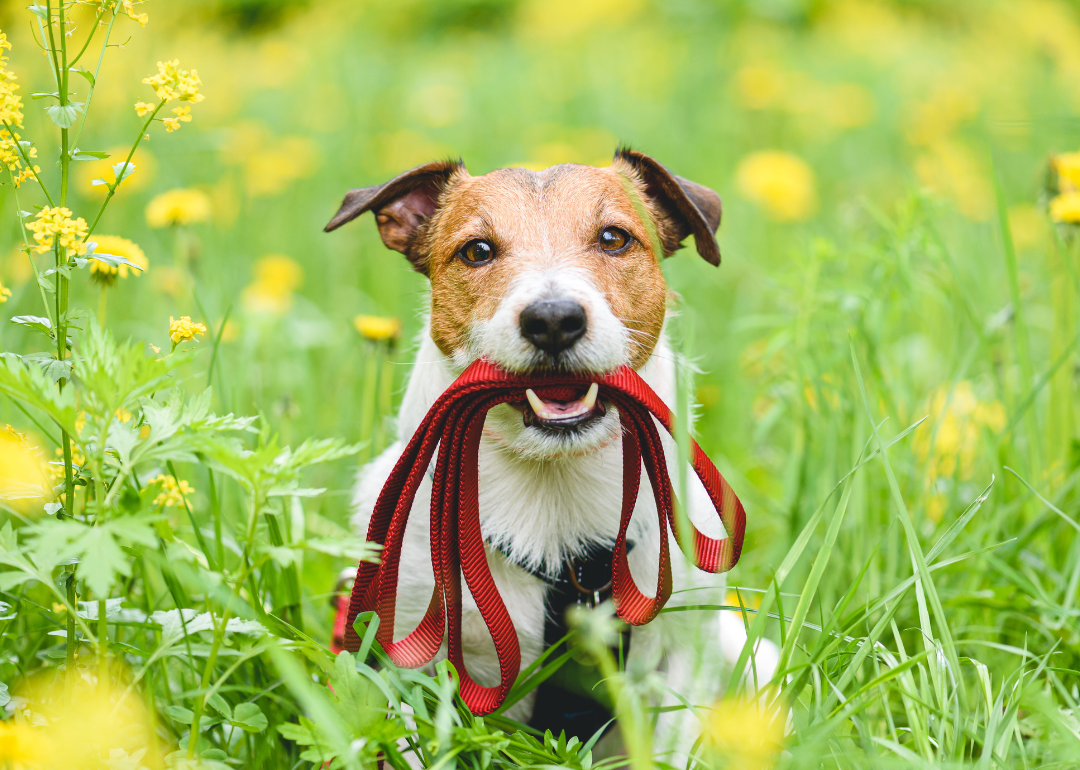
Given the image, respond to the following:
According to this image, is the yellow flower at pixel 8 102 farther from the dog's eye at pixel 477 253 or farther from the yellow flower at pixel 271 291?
the yellow flower at pixel 271 291

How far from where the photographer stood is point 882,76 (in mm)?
9203

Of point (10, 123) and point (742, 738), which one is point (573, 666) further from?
point (10, 123)

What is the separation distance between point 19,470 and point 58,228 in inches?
18.9

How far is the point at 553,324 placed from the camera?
202 centimetres

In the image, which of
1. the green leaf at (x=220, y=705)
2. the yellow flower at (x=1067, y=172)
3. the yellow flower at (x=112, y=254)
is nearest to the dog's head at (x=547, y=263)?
the yellow flower at (x=112, y=254)

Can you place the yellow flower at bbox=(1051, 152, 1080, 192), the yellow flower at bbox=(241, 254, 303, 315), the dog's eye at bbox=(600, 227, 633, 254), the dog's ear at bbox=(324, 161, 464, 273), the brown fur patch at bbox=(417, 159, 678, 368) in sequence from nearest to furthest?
1. the brown fur patch at bbox=(417, 159, 678, 368)
2. the dog's eye at bbox=(600, 227, 633, 254)
3. the dog's ear at bbox=(324, 161, 464, 273)
4. the yellow flower at bbox=(1051, 152, 1080, 192)
5. the yellow flower at bbox=(241, 254, 303, 315)

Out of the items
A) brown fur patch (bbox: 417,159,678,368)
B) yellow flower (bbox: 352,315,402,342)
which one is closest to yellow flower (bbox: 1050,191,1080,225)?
brown fur patch (bbox: 417,159,678,368)

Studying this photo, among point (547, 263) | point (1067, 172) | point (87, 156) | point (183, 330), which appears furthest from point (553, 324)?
point (1067, 172)

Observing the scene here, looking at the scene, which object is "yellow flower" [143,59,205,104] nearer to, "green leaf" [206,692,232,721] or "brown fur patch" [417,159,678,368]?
"brown fur patch" [417,159,678,368]

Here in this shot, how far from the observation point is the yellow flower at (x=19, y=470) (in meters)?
1.66

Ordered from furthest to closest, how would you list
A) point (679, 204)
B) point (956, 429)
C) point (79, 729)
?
1. point (956, 429)
2. point (679, 204)
3. point (79, 729)

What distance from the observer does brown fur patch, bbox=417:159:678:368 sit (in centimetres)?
236

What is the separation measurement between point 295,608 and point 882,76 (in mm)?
8953

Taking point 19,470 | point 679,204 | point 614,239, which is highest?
point 679,204
